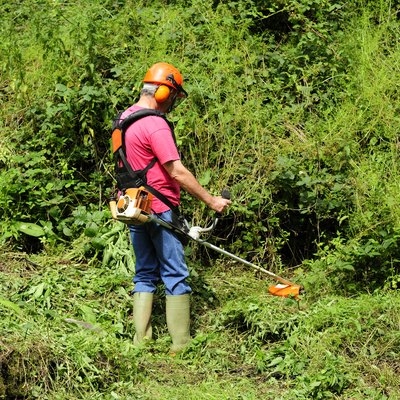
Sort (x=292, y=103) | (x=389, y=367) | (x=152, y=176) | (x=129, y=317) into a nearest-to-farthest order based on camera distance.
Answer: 1. (x=389, y=367)
2. (x=152, y=176)
3. (x=129, y=317)
4. (x=292, y=103)

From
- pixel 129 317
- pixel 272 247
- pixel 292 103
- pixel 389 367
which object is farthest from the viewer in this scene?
pixel 292 103

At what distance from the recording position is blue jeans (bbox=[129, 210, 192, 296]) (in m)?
6.38

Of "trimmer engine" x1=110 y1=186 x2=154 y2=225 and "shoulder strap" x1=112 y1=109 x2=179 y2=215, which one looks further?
"shoulder strap" x1=112 y1=109 x2=179 y2=215

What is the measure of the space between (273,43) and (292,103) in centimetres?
99

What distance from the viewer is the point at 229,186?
778cm

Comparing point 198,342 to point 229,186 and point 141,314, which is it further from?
point 229,186

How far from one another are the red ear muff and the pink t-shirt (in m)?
0.16

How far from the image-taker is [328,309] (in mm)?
6332

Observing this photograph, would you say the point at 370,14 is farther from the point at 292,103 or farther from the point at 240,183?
the point at 240,183

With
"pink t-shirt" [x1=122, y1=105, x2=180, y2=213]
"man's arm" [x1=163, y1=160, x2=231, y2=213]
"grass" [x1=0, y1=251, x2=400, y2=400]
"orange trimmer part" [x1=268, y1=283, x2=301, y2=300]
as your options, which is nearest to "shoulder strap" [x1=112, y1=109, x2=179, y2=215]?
"pink t-shirt" [x1=122, y1=105, x2=180, y2=213]

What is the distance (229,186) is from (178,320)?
1.73 metres

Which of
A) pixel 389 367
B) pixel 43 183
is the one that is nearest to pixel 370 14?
pixel 43 183

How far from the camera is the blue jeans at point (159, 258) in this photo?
638cm

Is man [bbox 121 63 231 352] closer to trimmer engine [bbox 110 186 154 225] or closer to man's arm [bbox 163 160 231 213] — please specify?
man's arm [bbox 163 160 231 213]
